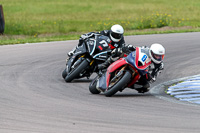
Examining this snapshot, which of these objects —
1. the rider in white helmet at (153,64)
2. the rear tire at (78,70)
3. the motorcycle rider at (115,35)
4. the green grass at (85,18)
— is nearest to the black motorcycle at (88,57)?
the rear tire at (78,70)

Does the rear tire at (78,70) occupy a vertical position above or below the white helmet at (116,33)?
below

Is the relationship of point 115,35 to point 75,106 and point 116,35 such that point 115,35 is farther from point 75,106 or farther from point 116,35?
point 75,106

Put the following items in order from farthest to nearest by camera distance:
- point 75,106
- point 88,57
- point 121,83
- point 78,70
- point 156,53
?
point 88,57, point 78,70, point 156,53, point 121,83, point 75,106

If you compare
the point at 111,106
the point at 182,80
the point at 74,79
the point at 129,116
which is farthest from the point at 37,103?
the point at 182,80

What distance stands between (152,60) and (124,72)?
0.59 meters

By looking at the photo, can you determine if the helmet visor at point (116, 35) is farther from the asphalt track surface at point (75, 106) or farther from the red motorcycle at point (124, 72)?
the red motorcycle at point (124, 72)

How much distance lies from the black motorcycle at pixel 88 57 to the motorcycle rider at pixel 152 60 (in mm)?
835

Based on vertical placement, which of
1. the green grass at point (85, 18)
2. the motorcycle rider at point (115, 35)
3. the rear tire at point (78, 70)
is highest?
the motorcycle rider at point (115, 35)

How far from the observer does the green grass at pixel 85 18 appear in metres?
25.2

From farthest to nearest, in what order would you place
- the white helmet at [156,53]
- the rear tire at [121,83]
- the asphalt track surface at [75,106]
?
1. the white helmet at [156,53]
2. the rear tire at [121,83]
3. the asphalt track surface at [75,106]

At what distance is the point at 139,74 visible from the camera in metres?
9.06

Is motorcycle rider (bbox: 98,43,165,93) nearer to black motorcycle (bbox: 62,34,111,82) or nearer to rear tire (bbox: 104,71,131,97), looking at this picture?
rear tire (bbox: 104,71,131,97)

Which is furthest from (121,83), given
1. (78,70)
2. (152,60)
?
(78,70)

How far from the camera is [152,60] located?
8992 mm
